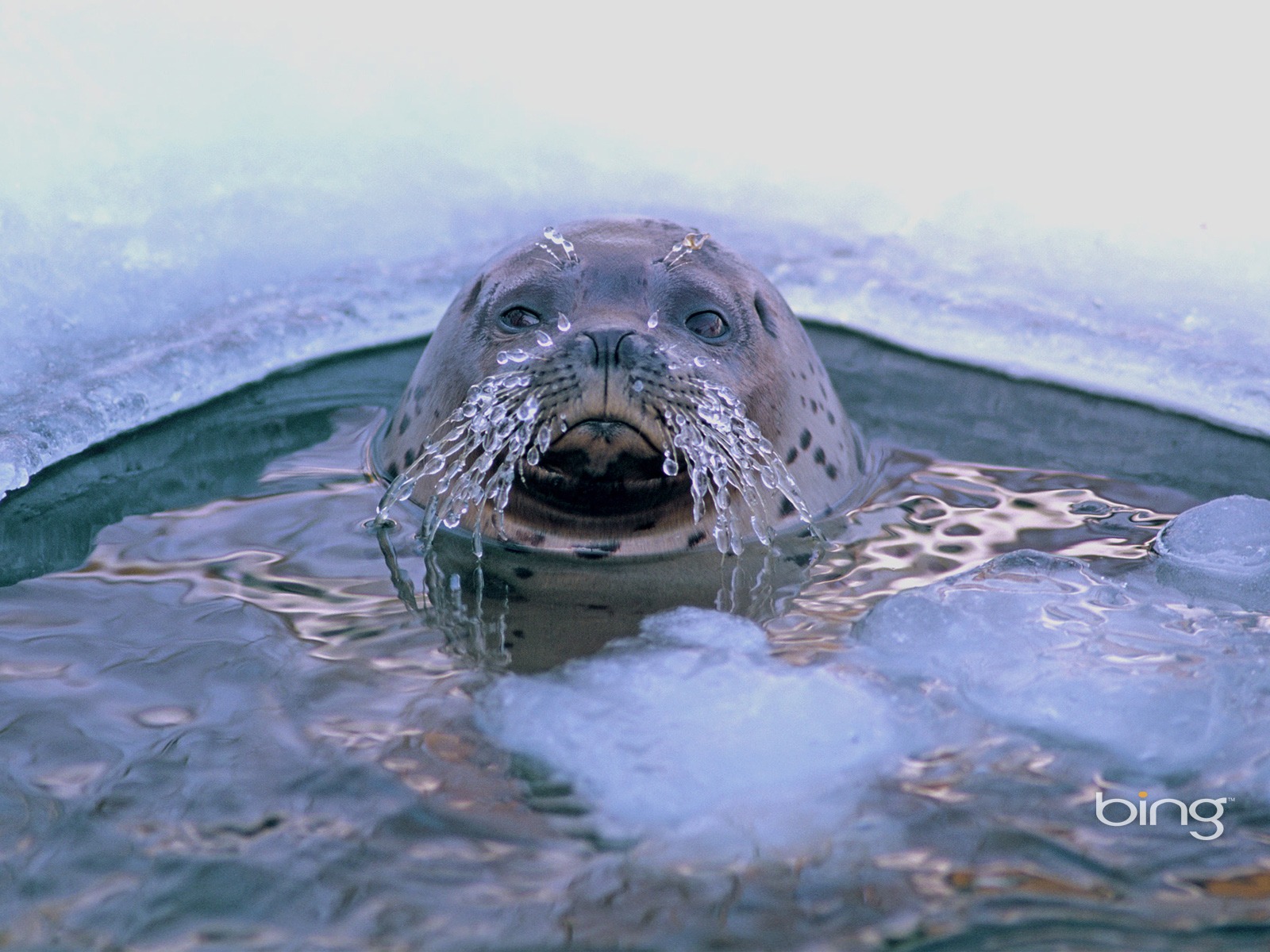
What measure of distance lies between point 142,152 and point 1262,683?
375 centimetres

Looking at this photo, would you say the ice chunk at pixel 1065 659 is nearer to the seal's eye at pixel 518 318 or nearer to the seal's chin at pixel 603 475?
the seal's chin at pixel 603 475

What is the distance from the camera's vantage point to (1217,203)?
4602mm

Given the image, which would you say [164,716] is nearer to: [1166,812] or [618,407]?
[618,407]

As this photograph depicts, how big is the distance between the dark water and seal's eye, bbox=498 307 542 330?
1.64ft

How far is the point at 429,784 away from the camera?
7.10 feet

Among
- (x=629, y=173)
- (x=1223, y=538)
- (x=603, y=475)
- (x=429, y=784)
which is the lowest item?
(x=429, y=784)

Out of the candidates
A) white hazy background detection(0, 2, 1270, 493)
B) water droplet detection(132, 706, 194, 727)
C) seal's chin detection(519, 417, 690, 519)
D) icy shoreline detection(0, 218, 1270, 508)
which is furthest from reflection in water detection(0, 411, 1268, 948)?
white hazy background detection(0, 2, 1270, 493)

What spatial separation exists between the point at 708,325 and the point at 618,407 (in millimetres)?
448

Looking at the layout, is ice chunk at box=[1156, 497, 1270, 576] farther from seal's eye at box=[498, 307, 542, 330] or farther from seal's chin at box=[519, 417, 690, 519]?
seal's eye at box=[498, 307, 542, 330]

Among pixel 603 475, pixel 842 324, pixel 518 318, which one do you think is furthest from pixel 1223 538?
pixel 842 324

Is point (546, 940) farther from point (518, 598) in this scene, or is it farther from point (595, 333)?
point (595, 333)

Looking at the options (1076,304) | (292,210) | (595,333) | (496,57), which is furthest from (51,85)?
(1076,304)

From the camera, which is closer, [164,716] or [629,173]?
[164,716]

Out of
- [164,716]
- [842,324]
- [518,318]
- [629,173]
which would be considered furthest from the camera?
[629,173]
